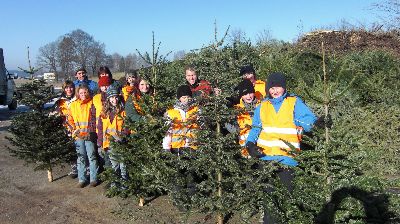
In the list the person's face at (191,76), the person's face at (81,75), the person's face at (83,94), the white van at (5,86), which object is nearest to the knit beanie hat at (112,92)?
the person's face at (83,94)

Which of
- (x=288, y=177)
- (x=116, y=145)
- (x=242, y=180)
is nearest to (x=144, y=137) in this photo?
(x=116, y=145)

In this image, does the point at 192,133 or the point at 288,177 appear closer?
the point at 288,177

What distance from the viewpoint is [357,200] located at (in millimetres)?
3789

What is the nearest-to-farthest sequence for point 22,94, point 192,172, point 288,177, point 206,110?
→ point 288,177
point 206,110
point 192,172
point 22,94

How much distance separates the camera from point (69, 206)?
6508 millimetres

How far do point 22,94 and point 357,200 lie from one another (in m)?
6.25

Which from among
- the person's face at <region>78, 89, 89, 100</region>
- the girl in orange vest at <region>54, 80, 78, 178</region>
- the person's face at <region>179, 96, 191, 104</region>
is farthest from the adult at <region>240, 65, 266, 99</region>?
the girl in orange vest at <region>54, 80, 78, 178</region>

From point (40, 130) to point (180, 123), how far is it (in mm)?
3686

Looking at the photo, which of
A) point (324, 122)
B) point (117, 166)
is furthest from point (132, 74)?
point (324, 122)

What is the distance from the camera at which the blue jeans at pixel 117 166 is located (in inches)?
248

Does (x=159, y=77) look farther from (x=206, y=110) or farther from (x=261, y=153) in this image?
(x=261, y=153)

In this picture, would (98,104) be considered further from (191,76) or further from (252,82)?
(252,82)

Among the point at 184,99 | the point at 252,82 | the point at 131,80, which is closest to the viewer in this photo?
the point at 184,99

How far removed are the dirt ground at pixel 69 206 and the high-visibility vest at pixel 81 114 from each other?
107cm
